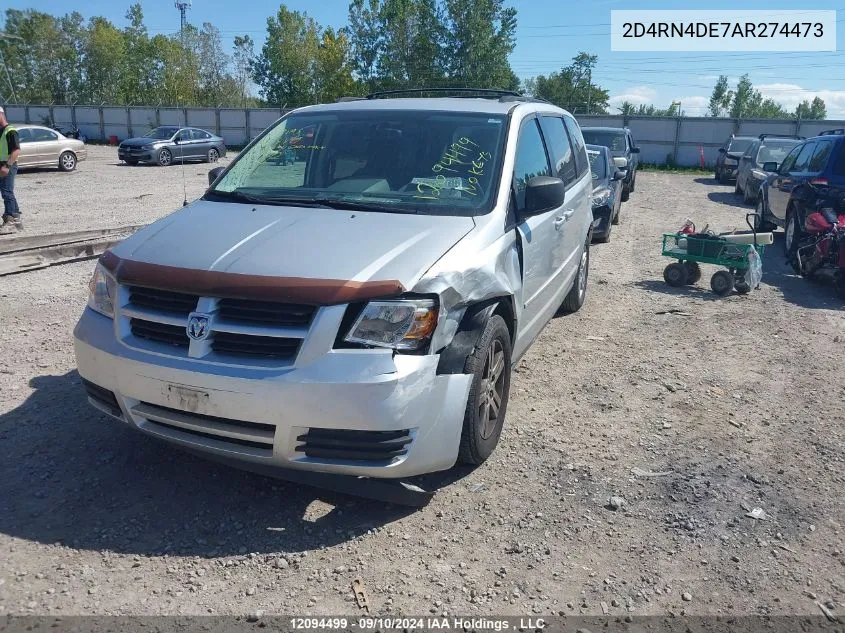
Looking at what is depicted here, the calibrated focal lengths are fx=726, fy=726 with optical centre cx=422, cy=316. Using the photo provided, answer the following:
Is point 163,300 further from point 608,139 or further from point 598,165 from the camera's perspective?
point 608,139

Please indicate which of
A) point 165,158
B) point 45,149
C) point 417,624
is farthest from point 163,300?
point 165,158

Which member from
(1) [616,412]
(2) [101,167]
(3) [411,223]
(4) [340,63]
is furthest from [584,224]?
(4) [340,63]

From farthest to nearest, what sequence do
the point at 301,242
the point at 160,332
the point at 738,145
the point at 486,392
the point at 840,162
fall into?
the point at 738,145
the point at 840,162
the point at 486,392
the point at 301,242
the point at 160,332

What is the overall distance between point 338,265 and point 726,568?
7.08 ft

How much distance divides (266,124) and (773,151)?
29886mm

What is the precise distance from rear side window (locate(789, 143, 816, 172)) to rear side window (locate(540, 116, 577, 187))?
6047 millimetres

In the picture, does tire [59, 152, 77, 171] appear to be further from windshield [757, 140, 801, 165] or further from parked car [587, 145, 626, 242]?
windshield [757, 140, 801, 165]

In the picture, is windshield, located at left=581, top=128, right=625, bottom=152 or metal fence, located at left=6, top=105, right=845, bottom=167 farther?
metal fence, located at left=6, top=105, right=845, bottom=167

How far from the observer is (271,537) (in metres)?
3.29

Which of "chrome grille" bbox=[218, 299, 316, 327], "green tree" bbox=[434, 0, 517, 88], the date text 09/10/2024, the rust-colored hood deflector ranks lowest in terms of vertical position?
the date text 09/10/2024

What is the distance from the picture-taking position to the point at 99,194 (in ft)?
57.6

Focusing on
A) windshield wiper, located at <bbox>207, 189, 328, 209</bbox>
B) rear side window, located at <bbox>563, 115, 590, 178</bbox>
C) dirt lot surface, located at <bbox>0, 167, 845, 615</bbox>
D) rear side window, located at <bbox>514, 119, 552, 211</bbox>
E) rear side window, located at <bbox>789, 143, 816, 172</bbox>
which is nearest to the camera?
dirt lot surface, located at <bbox>0, 167, 845, 615</bbox>

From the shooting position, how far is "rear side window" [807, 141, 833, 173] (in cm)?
974

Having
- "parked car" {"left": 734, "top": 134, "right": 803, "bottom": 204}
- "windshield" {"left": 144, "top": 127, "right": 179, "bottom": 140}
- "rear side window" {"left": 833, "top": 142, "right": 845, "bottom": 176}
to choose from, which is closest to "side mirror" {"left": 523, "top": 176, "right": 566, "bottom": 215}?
"rear side window" {"left": 833, "top": 142, "right": 845, "bottom": 176}
